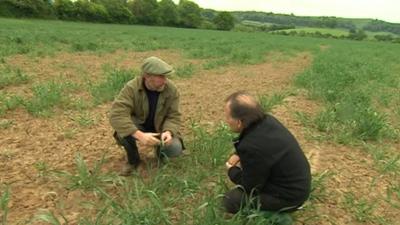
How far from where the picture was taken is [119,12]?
58281 mm

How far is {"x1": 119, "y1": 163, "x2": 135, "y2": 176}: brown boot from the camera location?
3998 millimetres

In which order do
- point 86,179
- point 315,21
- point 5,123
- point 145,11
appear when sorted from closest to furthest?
point 86,179 < point 5,123 < point 145,11 < point 315,21

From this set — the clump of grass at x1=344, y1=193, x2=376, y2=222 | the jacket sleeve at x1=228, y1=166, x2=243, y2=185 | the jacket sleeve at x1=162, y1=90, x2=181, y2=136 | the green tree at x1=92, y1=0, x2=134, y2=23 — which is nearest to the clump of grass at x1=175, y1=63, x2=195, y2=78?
the jacket sleeve at x1=162, y1=90, x2=181, y2=136

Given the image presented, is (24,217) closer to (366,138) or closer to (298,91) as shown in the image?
(366,138)

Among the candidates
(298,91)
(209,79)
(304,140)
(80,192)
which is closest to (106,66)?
(209,79)

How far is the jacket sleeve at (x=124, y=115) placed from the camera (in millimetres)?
3785

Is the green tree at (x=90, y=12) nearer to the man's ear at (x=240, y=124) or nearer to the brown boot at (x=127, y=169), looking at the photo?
the brown boot at (x=127, y=169)

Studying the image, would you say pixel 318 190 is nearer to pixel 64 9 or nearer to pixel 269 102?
pixel 269 102

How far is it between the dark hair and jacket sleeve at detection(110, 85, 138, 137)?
1.23 metres

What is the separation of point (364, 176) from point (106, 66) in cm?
750

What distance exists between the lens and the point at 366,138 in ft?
17.9

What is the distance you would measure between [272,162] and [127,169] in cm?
170

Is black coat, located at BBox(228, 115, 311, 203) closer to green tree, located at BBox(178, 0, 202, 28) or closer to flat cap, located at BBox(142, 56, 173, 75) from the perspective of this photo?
flat cap, located at BBox(142, 56, 173, 75)

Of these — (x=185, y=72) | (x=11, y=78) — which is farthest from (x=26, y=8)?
(x=11, y=78)
